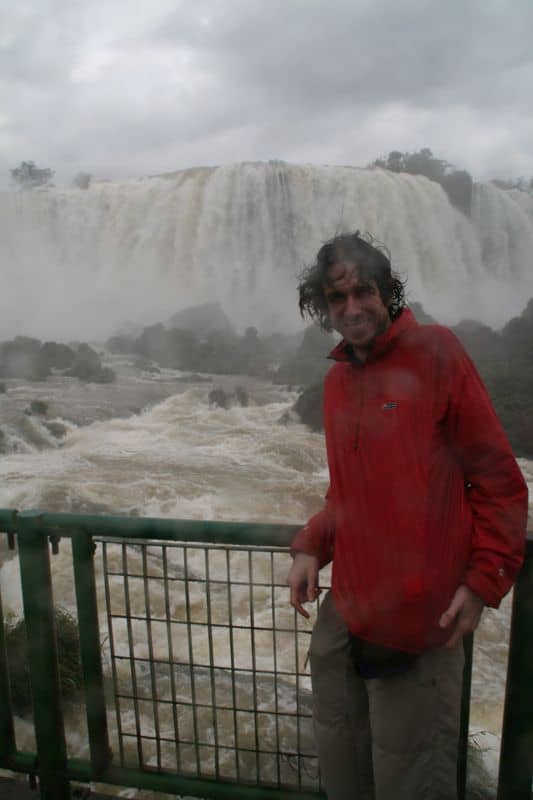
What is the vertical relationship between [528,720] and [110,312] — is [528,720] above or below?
below

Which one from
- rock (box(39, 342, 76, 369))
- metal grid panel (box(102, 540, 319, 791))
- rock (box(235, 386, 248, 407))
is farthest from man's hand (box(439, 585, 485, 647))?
rock (box(39, 342, 76, 369))

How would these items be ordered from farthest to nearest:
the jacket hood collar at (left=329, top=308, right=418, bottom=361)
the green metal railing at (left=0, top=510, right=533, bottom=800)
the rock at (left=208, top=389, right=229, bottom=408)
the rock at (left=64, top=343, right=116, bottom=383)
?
the rock at (left=64, top=343, right=116, bottom=383), the rock at (left=208, top=389, right=229, bottom=408), the green metal railing at (left=0, top=510, right=533, bottom=800), the jacket hood collar at (left=329, top=308, right=418, bottom=361)

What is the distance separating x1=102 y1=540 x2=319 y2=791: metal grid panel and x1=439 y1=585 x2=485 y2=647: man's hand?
391mm

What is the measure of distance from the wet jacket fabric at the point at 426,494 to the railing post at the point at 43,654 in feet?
2.84

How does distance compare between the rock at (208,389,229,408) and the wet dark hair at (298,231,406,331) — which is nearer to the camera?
the wet dark hair at (298,231,406,331)

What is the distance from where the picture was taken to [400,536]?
1273 mm

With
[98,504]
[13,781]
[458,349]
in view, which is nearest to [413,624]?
[458,349]

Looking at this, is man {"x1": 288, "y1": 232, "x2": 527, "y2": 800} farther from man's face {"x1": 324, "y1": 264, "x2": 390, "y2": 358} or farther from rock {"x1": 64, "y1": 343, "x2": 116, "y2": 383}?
rock {"x1": 64, "y1": 343, "x2": 116, "y2": 383}

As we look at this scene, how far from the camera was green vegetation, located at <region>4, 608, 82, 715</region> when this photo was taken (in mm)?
3982

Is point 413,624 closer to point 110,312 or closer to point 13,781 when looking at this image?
point 13,781

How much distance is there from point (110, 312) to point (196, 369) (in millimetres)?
4900

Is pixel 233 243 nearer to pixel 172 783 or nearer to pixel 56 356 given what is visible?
pixel 56 356

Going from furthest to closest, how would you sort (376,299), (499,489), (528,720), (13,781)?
(13,781)
(528,720)
(376,299)
(499,489)

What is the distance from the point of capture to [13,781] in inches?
81.0
